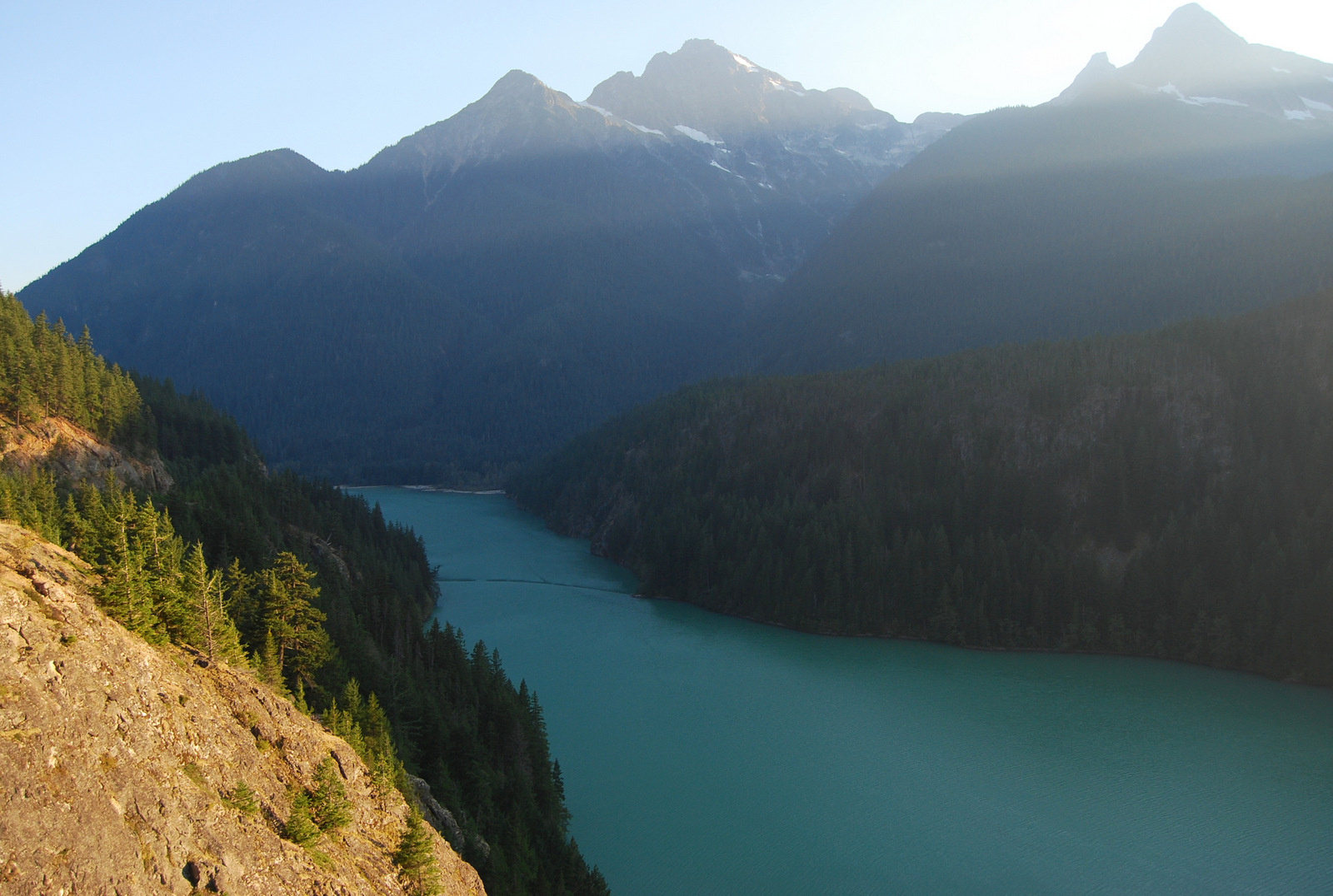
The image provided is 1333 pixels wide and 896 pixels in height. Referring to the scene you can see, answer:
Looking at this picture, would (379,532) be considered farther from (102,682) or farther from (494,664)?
(102,682)

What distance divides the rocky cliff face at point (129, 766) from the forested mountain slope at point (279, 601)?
151 cm

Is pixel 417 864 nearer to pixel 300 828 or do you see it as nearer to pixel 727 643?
pixel 300 828

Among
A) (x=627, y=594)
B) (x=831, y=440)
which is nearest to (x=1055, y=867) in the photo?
(x=627, y=594)

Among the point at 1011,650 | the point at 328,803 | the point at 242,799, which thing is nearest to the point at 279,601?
the point at 328,803

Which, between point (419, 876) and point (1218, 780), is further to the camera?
point (1218, 780)

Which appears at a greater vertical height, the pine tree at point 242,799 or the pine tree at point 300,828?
the pine tree at point 242,799

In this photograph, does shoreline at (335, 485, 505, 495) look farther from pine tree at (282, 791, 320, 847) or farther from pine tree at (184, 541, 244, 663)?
pine tree at (282, 791, 320, 847)

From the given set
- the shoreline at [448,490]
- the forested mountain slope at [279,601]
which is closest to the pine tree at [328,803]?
the forested mountain slope at [279,601]

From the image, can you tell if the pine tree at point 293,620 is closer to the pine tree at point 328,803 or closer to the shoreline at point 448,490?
the pine tree at point 328,803

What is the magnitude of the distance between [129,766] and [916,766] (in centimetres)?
4053

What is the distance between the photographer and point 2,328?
52969mm

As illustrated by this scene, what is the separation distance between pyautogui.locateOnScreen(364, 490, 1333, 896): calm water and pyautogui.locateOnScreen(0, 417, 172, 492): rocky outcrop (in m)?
28.3

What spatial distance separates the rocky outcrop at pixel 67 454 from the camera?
48.0m

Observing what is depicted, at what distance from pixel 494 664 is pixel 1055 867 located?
28.8 metres
